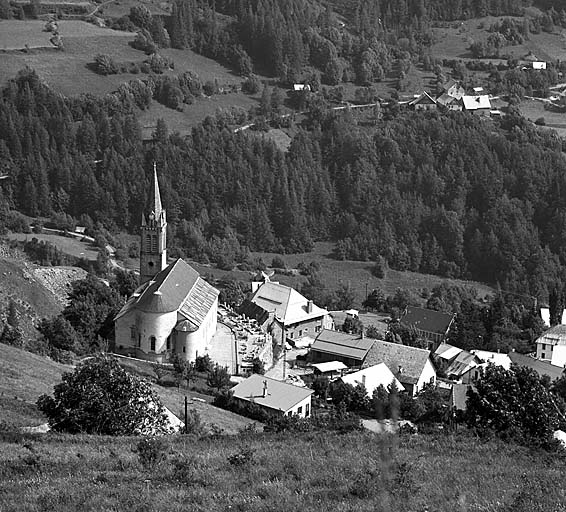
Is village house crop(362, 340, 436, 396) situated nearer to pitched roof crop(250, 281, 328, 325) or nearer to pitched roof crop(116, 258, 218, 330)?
pitched roof crop(250, 281, 328, 325)

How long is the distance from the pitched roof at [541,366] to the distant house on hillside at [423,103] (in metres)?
62.8

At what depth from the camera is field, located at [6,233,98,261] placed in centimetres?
7381

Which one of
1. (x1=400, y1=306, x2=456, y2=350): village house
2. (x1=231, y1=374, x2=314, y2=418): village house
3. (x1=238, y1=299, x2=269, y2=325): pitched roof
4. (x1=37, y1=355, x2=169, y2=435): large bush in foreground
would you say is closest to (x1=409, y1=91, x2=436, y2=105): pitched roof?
(x1=400, y1=306, x2=456, y2=350): village house

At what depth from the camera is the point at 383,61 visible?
126 metres

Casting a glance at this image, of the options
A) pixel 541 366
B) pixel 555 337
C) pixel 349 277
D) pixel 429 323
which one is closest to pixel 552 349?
pixel 555 337

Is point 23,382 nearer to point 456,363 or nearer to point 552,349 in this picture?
point 456,363

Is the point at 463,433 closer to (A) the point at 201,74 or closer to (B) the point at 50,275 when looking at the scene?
(B) the point at 50,275

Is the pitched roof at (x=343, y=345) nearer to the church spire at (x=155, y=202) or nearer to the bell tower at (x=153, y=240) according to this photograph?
the bell tower at (x=153, y=240)

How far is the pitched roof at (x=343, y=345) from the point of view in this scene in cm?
5291

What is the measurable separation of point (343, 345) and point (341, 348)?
1.07 ft

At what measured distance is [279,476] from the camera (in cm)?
1497

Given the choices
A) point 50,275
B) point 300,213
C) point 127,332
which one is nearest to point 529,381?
point 127,332

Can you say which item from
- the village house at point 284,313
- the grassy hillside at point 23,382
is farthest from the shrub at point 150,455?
the village house at point 284,313

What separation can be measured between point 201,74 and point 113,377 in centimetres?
9659
